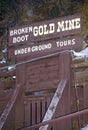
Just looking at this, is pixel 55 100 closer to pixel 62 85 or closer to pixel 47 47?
pixel 62 85

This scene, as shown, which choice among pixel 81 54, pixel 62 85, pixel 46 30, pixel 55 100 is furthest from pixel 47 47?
pixel 81 54

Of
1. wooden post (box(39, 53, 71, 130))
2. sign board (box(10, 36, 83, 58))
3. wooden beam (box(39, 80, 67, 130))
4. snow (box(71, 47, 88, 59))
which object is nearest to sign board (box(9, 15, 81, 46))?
sign board (box(10, 36, 83, 58))

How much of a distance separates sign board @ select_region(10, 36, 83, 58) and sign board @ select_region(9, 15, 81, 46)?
117 millimetres

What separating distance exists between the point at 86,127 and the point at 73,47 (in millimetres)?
1770

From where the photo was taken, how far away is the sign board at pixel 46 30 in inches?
330

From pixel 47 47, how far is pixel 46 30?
1.32 ft

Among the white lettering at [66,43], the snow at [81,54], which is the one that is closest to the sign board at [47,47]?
the white lettering at [66,43]

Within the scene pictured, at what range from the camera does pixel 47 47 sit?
866 centimetres

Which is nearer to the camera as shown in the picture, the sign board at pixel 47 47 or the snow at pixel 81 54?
the sign board at pixel 47 47

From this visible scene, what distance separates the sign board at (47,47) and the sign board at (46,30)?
117 mm

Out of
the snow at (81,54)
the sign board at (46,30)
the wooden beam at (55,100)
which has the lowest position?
the wooden beam at (55,100)

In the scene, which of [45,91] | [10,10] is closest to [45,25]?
[45,91]

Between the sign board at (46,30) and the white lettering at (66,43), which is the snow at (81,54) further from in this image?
the sign board at (46,30)

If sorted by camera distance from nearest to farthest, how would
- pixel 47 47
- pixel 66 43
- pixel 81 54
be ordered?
pixel 66 43 → pixel 47 47 → pixel 81 54
